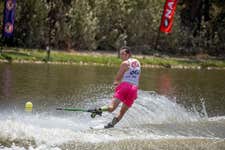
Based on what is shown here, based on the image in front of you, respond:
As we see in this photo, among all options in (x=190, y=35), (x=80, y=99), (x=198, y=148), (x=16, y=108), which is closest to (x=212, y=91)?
(x=80, y=99)

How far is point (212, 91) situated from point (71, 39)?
1883 centimetres

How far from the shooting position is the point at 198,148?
436 inches

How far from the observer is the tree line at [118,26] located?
38.8m

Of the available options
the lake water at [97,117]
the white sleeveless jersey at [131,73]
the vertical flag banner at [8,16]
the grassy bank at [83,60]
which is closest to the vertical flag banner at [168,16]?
the grassy bank at [83,60]

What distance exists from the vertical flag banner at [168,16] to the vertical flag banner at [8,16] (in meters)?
14.7

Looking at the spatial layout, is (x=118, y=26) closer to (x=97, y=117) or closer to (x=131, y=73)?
(x=97, y=117)

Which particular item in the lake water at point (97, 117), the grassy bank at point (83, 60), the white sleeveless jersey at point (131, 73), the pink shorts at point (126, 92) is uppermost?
the white sleeveless jersey at point (131, 73)

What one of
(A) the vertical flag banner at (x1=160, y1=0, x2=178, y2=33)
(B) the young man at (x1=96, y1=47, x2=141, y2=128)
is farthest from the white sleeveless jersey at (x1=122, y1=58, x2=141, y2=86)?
(A) the vertical flag banner at (x1=160, y1=0, x2=178, y2=33)

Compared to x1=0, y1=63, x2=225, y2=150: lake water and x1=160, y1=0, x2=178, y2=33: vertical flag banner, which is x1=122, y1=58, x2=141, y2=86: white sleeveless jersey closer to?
x1=0, y1=63, x2=225, y2=150: lake water

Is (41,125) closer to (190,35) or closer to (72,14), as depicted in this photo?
(72,14)

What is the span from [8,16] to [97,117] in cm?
2061

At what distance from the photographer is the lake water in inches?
412

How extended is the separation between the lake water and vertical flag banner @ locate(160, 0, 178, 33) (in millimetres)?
17546

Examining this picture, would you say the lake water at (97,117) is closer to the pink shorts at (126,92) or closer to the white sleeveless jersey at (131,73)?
the pink shorts at (126,92)
